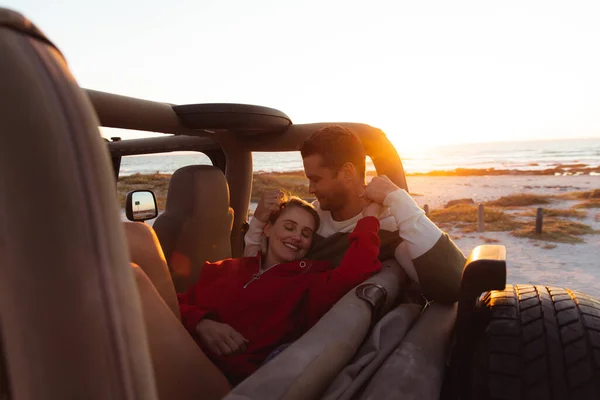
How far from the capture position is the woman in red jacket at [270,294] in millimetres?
1858

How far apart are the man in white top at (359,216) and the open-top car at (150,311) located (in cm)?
15

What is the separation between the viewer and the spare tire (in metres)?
1.22

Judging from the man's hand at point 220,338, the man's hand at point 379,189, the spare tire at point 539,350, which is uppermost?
the man's hand at point 379,189

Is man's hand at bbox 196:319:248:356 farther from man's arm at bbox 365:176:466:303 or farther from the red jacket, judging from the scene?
man's arm at bbox 365:176:466:303

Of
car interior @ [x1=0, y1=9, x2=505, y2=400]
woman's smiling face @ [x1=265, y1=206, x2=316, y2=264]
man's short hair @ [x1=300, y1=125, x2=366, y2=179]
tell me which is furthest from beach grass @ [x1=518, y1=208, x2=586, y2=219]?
car interior @ [x1=0, y1=9, x2=505, y2=400]

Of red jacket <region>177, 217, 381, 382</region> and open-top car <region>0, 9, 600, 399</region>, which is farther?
red jacket <region>177, 217, 381, 382</region>

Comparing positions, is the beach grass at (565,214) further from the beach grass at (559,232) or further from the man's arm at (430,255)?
the man's arm at (430,255)

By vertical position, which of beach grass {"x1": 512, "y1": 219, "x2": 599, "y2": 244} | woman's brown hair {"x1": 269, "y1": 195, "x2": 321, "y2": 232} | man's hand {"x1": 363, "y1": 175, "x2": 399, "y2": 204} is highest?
man's hand {"x1": 363, "y1": 175, "x2": 399, "y2": 204}

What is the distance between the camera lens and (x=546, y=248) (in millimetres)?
9516

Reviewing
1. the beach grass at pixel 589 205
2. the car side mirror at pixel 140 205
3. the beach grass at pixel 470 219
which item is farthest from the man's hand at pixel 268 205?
the beach grass at pixel 589 205

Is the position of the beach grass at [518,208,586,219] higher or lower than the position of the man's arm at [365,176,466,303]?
lower

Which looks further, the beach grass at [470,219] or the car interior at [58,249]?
the beach grass at [470,219]

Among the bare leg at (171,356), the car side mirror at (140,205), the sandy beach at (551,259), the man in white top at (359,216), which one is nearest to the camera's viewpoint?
the bare leg at (171,356)

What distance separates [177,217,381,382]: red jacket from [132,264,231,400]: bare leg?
0.40m
